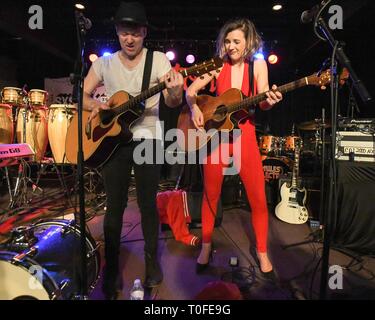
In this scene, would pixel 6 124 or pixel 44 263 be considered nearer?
pixel 44 263

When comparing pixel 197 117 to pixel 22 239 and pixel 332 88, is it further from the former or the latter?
pixel 22 239

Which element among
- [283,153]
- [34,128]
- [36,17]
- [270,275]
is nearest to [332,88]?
[270,275]

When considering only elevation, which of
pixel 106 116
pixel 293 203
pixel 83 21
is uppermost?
pixel 83 21

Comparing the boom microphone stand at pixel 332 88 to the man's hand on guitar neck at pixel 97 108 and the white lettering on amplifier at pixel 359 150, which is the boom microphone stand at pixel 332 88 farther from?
the white lettering on amplifier at pixel 359 150

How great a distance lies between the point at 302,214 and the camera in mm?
3777

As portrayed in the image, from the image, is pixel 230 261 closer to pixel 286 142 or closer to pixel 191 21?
pixel 286 142

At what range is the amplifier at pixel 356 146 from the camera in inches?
119

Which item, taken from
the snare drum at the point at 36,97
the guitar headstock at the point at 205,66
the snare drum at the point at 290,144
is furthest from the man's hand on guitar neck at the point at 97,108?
the snare drum at the point at 290,144

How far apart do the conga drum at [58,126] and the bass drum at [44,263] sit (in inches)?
125

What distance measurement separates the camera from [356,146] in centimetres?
309

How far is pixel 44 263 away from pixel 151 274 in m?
0.84

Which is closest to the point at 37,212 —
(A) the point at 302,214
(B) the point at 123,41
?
(B) the point at 123,41

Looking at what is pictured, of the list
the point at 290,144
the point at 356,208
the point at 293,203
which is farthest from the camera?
the point at 290,144
